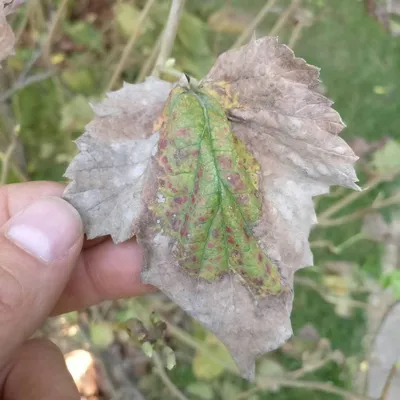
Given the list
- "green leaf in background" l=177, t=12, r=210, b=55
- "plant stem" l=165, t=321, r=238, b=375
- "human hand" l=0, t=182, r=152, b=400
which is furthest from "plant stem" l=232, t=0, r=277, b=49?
"plant stem" l=165, t=321, r=238, b=375

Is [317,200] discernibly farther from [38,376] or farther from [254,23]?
[38,376]

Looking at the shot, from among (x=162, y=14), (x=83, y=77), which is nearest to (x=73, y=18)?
(x=83, y=77)

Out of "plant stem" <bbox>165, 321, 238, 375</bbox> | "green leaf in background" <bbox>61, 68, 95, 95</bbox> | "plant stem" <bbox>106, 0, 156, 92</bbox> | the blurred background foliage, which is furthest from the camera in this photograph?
"green leaf in background" <bbox>61, 68, 95, 95</bbox>

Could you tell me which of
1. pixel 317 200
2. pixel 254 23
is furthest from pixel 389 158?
pixel 254 23

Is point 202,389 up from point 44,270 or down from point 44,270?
down

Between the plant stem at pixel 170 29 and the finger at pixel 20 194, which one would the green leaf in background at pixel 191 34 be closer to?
the plant stem at pixel 170 29

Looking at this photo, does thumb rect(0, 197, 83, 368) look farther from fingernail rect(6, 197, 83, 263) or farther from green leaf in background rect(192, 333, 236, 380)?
green leaf in background rect(192, 333, 236, 380)

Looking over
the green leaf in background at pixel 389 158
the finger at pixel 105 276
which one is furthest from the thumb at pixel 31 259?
the green leaf in background at pixel 389 158
